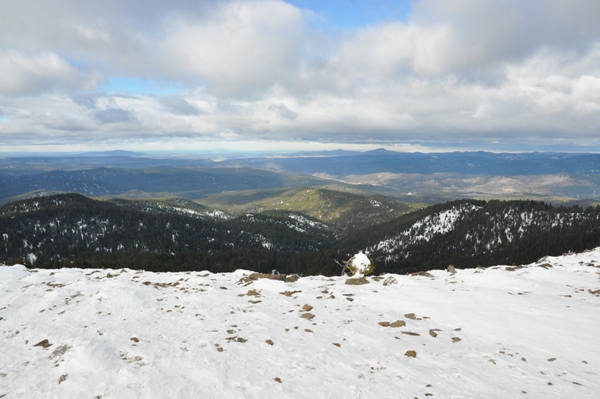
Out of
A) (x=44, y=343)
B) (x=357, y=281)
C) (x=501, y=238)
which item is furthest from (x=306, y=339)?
(x=501, y=238)

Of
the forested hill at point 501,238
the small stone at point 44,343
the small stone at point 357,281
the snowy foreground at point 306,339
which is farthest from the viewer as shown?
the forested hill at point 501,238

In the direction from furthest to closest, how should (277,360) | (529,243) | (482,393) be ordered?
(529,243) → (277,360) → (482,393)

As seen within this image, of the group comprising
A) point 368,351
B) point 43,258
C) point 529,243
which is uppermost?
point 368,351

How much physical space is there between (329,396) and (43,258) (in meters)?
223

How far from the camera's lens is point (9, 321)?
50.4ft

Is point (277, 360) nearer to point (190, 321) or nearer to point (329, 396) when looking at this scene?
point (329, 396)

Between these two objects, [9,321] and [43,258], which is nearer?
[9,321]

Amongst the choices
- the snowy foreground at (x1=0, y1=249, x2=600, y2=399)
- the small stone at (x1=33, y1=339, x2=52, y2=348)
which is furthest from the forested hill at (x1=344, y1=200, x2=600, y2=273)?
the small stone at (x1=33, y1=339, x2=52, y2=348)

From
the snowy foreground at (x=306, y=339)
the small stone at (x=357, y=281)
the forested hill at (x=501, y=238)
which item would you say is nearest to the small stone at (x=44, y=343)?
the snowy foreground at (x=306, y=339)

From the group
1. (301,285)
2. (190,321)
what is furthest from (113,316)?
(301,285)

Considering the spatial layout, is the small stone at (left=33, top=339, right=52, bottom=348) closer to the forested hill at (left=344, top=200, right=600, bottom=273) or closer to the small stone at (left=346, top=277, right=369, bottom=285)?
the small stone at (left=346, top=277, right=369, bottom=285)

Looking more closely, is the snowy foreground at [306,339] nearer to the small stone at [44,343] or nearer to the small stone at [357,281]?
the small stone at [44,343]

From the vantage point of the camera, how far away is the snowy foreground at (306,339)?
928 centimetres

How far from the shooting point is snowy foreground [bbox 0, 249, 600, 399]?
9.28 m
